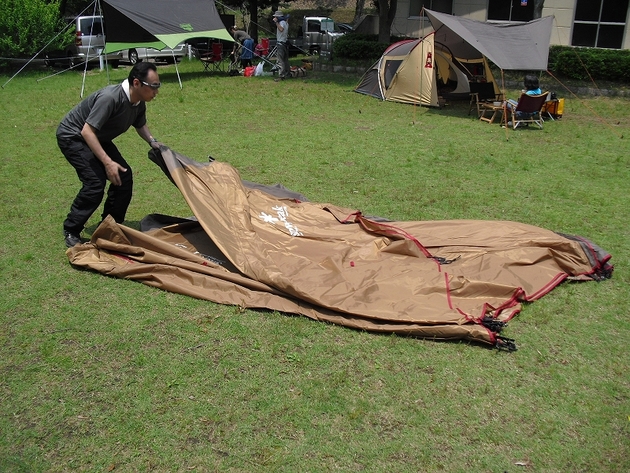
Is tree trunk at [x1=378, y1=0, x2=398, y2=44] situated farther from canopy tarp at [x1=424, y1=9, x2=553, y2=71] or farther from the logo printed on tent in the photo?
the logo printed on tent

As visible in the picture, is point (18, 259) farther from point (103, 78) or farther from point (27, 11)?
point (27, 11)

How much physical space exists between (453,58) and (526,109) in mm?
3521

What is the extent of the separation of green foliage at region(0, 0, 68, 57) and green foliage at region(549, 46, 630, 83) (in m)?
15.4

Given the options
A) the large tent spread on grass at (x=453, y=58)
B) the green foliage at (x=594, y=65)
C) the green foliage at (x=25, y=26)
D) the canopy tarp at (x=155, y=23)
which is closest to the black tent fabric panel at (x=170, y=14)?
the canopy tarp at (x=155, y=23)

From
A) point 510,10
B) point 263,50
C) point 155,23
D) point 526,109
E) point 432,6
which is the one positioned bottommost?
point 526,109

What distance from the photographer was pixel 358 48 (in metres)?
18.6

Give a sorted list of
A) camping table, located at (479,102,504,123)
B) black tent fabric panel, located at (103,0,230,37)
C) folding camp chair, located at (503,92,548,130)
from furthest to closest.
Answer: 1. black tent fabric panel, located at (103,0,230,37)
2. camping table, located at (479,102,504,123)
3. folding camp chair, located at (503,92,548,130)

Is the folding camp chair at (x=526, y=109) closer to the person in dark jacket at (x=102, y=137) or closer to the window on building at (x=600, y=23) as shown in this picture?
the person in dark jacket at (x=102, y=137)

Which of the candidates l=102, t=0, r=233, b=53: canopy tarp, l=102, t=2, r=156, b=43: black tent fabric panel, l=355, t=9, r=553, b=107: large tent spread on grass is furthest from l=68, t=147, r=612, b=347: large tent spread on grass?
l=102, t=2, r=156, b=43: black tent fabric panel

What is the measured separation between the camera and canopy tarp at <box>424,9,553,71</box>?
1188 centimetres

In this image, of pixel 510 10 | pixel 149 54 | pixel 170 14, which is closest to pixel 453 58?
pixel 170 14

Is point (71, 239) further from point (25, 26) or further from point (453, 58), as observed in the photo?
point (25, 26)

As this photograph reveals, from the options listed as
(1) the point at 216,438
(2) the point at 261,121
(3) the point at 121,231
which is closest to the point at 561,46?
(2) the point at 261,121

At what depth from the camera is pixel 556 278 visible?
4.95 m
